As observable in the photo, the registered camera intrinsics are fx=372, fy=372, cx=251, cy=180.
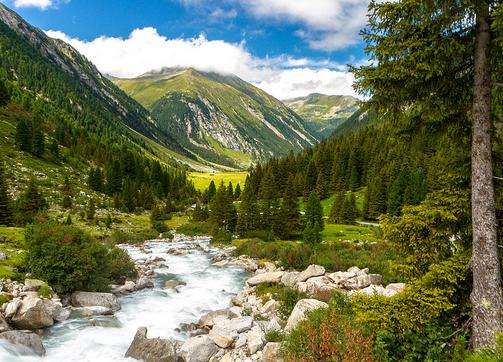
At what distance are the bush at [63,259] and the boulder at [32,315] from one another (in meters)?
4.38

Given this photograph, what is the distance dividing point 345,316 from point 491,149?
716cm

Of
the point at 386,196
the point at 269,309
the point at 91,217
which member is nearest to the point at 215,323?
the point at 269,309

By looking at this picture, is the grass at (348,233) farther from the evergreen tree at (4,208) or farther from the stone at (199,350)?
the evergreen tree at (4,208)

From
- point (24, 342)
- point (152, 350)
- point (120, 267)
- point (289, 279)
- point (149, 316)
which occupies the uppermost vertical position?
point (24, 342)

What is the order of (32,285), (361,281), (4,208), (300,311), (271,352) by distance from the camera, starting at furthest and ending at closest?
(4,208) < (361,281) < (32,285) < (300,311) < (271,352)

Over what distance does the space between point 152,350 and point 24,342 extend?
5.69m

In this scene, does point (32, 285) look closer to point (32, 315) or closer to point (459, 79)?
point (32, 315)

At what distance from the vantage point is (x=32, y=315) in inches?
773

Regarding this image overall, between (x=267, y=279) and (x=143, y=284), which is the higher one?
(x=267, y=279)

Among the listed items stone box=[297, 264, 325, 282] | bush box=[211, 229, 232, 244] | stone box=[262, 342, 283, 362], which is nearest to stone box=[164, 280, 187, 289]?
stone box=[297, 264, 325, 282]

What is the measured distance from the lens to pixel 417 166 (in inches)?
3477

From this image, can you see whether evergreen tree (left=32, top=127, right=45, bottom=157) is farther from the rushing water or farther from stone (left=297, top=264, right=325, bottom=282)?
stone (left=297, top=264, right=325, bottom=282)

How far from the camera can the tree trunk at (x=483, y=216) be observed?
31.5ft

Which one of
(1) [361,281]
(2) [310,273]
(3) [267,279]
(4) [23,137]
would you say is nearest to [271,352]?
(1) [361,281]
